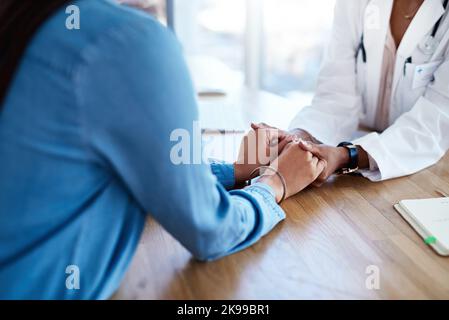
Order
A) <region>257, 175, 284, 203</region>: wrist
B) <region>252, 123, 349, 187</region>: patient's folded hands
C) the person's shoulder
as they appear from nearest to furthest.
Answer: the person's shoulder
<region>257, 175, 284, 203</region>: wrist
<region>252, 123, 349, 187</region>: patient's folded hands

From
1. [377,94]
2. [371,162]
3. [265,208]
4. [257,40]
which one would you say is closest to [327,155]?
[371,162]

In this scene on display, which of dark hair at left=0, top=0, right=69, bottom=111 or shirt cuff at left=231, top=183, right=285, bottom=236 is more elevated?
dark hair at left=0, top=0, right=69, bottom=111

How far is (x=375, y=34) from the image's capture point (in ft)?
4.25

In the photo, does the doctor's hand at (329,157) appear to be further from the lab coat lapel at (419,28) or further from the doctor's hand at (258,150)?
the lab coat lapel at (419,28)

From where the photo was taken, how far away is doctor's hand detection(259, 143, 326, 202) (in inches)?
36.9

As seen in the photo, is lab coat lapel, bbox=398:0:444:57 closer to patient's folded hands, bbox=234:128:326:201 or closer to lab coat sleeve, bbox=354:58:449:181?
lab coat sleeve, bbox=354:58:449:181

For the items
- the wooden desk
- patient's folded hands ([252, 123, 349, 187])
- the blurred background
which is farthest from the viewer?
the blurred background

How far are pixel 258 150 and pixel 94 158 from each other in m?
0.55

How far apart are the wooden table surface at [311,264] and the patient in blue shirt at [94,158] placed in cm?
7

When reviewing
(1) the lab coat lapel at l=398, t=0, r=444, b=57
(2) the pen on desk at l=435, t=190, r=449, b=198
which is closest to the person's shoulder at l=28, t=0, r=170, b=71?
(2) the pen on desk at l=435, t=190, r=449, b=198

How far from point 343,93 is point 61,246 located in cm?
102

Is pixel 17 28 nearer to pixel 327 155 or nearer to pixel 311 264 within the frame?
pixel 311 264

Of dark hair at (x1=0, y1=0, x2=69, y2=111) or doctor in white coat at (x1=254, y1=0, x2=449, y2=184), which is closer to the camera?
dark hair at (x1=0, y1=0, x2=69, y2=111)

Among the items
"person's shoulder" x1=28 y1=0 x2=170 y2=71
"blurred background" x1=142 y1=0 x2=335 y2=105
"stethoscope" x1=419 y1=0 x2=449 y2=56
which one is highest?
"person's shoulder" x1=28 y1=0 x2=170 y2=71
